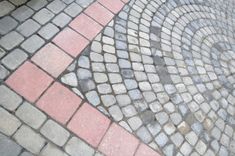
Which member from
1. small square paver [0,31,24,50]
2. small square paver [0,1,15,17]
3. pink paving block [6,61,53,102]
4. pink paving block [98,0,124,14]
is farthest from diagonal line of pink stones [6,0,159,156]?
pink paving block [98,0,124,14]

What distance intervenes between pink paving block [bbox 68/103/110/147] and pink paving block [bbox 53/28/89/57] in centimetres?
69

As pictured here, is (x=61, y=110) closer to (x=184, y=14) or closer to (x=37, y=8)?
(x=37, y=8)

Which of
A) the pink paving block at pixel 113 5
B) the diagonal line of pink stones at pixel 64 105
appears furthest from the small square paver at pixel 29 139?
the pink paving block at pixel 113 5

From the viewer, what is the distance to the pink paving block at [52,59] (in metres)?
3.32

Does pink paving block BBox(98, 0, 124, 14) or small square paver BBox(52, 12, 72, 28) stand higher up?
pink paving block BBox(98, 0, 124, 14)

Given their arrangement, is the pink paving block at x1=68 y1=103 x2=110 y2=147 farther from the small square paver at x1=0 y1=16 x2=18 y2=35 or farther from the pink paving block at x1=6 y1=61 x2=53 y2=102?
the small square paver at x1=0 y1=16 x2=18 y2=35

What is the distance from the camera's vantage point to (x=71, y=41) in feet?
12.0

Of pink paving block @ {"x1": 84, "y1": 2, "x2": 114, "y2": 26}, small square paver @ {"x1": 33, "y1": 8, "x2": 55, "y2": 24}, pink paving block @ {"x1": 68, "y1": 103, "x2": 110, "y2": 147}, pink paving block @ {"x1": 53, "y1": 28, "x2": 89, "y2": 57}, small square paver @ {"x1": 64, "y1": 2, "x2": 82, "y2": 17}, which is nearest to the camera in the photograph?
pink paving block @ {"x1": 68, "y1": 103, "x2": 110, "y2": 147}

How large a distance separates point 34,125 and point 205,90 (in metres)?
2.12

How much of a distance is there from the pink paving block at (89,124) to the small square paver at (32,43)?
80 centimetres

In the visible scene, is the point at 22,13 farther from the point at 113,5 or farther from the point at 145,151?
the point at 145,151

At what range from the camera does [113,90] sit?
341 cm

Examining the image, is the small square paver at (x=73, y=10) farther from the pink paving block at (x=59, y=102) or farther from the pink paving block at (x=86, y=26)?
the pink paving block at (x=59, y=102)

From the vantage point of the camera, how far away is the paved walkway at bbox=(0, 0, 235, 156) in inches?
117
